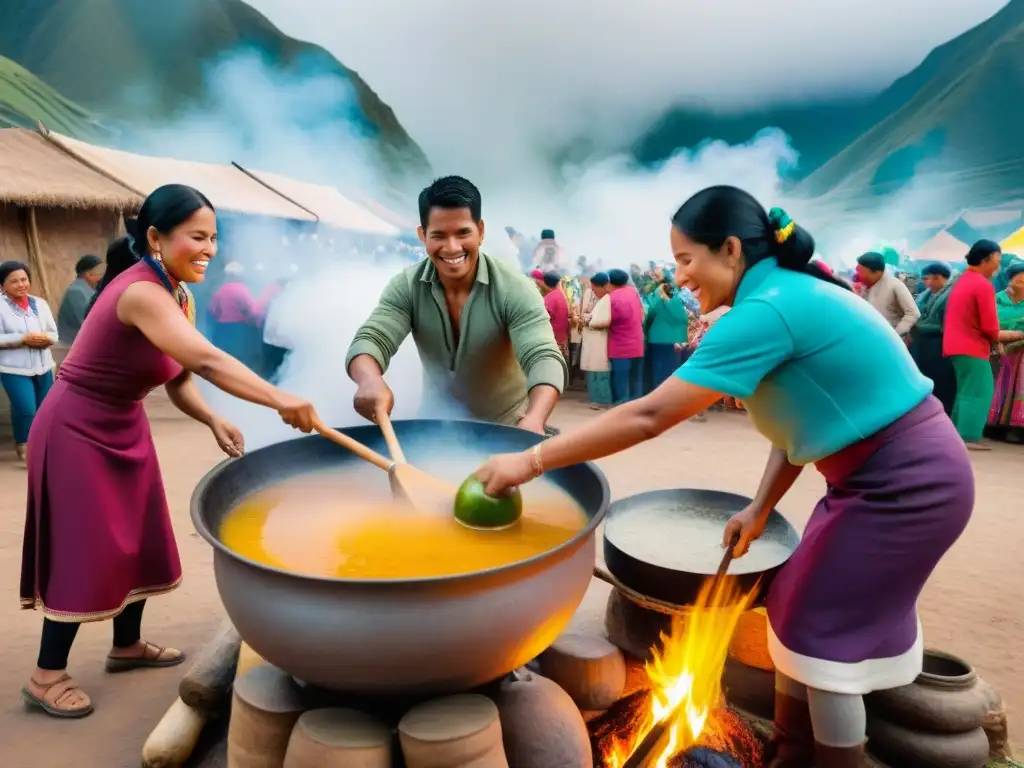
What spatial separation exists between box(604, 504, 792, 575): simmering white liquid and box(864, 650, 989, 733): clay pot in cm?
49

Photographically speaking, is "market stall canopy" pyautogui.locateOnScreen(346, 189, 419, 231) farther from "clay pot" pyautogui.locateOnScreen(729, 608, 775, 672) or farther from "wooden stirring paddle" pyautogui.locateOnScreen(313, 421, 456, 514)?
"clay pot" pyautogui.locateOnScreen(729, 608, 775, 672)

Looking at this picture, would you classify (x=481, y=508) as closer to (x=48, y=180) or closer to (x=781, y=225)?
(x=781, y=225)

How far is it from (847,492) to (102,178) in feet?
29.9

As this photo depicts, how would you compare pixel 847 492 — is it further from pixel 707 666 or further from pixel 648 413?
pixel 707 666

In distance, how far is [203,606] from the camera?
3129mm

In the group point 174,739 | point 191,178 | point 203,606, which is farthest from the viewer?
point 191,178

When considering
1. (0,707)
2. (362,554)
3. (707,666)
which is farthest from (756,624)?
(0,707)

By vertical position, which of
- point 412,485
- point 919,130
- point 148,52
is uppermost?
point 148,52

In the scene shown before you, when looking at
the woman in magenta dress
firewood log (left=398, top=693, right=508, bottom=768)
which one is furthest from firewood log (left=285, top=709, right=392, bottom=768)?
the woman in magenta dress

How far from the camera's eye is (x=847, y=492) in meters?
1.62

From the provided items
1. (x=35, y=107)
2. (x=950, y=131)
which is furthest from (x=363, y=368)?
(x=950, y=131)

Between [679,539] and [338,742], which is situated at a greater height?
[679,539]

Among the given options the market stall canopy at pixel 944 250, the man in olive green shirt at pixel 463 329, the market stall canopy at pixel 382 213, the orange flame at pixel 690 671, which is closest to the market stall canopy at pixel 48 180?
the man in olive green shirt at pixel 463 329

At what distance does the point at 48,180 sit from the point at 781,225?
856 cm
